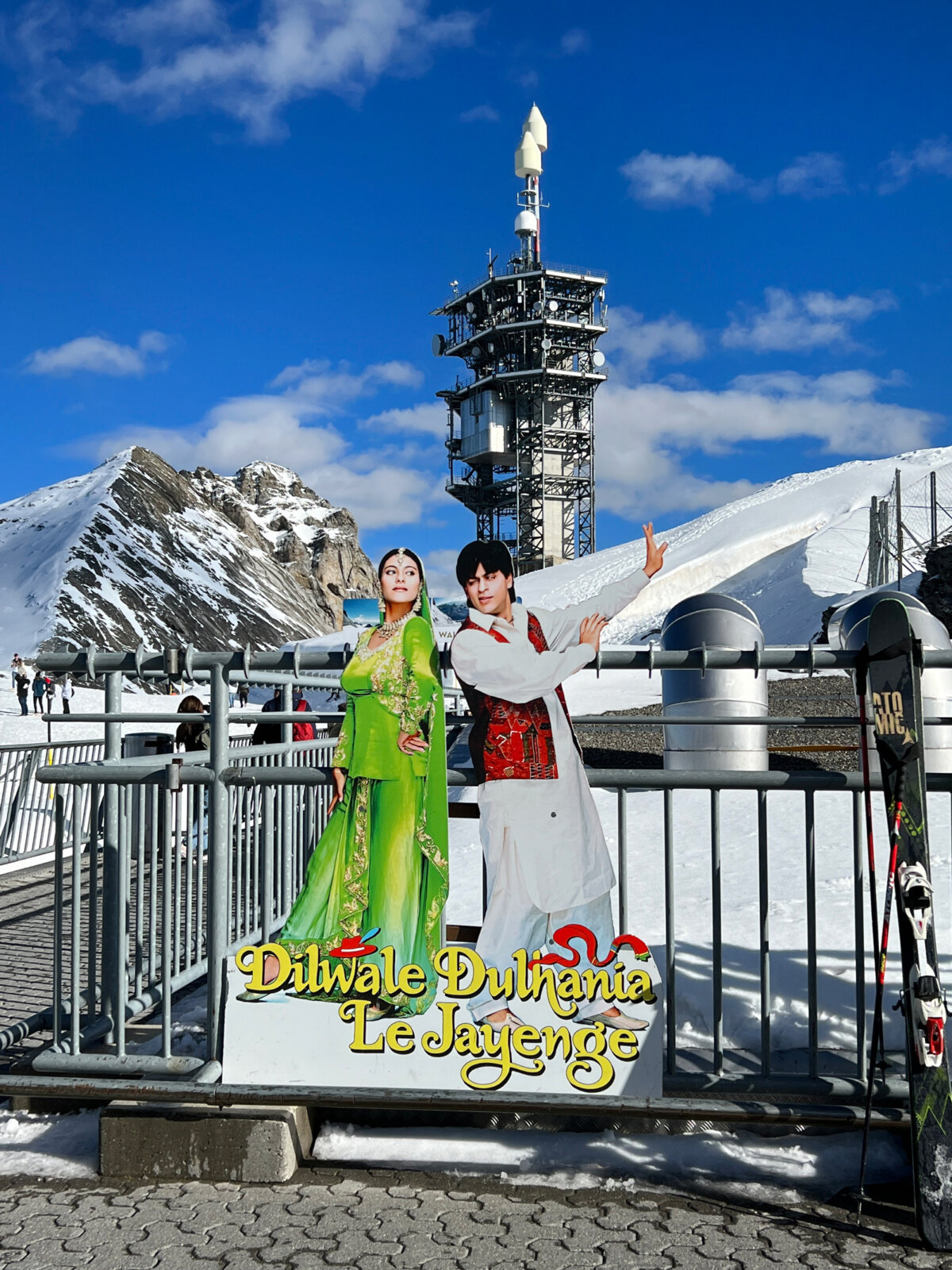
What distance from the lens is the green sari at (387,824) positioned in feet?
12.9

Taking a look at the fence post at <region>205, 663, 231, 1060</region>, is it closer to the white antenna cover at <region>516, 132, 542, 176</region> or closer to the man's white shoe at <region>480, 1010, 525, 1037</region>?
the man's white shoe at <region>480, 1010, 525, 1037</region>

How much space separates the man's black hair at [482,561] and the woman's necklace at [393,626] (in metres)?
0.26

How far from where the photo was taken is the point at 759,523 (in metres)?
66.0

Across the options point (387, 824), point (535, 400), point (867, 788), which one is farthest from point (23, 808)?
point (535, 400)

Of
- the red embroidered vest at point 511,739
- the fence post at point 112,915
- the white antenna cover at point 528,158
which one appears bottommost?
the fence post at point 112,915

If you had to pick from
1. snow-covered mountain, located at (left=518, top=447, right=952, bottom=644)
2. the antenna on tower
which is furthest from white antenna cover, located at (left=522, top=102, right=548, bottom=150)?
snow-covered mountain, located at (left=518, top=447, right=952, bottom=644)

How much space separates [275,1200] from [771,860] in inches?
187

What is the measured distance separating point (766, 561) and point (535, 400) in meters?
25.5

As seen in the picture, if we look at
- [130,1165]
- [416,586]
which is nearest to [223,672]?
[416,586]

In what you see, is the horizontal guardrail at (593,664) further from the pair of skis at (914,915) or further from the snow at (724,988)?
the snow at (724,988)

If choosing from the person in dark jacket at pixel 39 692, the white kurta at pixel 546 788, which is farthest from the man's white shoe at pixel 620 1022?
the person in dark jacket at pixel 39 692

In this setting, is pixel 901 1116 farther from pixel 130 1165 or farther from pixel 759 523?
pixel 759 523

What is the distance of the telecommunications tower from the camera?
7781cm

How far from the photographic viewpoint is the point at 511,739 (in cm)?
395
